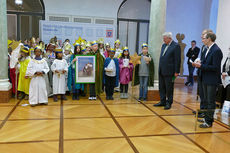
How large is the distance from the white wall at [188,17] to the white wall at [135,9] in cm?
116

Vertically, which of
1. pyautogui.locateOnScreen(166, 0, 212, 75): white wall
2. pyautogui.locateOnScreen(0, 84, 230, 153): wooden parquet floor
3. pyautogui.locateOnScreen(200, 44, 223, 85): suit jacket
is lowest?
pyautogui.locateOnScreen(0, 84, 230, 153): wooden parquet floor

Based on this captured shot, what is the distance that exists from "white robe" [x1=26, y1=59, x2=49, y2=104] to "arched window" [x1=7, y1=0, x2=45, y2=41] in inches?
219

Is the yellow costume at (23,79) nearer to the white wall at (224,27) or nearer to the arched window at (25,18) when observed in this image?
the arched window at (25,18)

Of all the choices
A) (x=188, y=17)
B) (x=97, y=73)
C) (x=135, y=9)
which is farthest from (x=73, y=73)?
(x=188, y=17)

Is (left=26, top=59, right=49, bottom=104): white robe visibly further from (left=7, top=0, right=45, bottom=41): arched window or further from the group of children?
(left=7, top=0, right=45, bottom=41): arched window

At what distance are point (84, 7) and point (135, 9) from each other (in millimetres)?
2698

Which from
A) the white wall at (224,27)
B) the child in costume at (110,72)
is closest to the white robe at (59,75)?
the child in costume at (110,72)

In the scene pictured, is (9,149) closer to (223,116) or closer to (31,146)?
(31,146)

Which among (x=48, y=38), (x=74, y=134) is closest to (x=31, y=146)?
(x=74, y=134)

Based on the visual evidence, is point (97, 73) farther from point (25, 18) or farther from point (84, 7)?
point (25, 18)

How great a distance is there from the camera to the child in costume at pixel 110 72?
223 inches

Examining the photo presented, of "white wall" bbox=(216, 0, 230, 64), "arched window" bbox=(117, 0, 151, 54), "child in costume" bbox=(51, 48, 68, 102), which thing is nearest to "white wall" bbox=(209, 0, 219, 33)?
"arched window" bbox=(117, 0, 151, 54)

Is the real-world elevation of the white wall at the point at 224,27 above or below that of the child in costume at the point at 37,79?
above

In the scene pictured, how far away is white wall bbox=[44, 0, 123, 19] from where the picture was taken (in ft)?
32.6
